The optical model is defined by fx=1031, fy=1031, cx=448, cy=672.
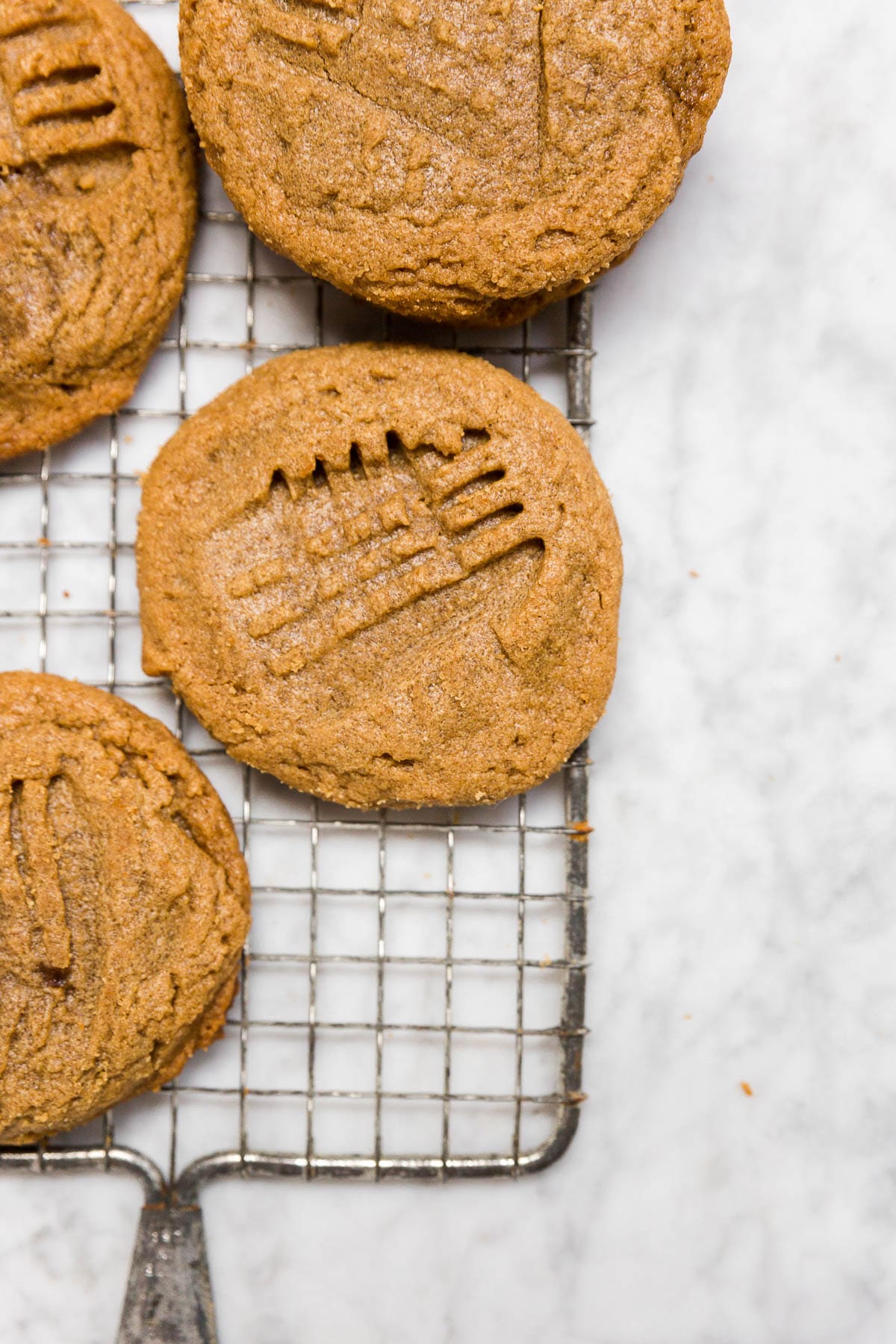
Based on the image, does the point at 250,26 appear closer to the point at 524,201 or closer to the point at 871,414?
the point at 524,201

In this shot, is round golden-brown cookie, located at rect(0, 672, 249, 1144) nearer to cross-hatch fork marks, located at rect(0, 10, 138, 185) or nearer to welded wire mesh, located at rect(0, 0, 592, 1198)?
welded wire mesh, located at rect(0, 0, 592, 1198)

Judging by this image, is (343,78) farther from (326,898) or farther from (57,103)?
(326,898)

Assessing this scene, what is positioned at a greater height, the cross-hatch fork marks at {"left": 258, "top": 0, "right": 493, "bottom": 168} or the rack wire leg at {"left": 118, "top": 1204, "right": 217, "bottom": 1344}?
the cross-hatch fork marks at {"left": 258, "top": 0, "right": 493, "bottom": 168}

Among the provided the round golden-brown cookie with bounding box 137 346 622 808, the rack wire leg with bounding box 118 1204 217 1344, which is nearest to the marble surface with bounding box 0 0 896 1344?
the rack wire leg with bounding box 118 1204 217 1344

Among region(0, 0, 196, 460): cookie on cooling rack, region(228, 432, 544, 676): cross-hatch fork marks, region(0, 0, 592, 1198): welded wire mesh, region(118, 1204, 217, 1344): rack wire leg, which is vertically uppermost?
region(0, 0, 196, 460): cookie on cooling rack

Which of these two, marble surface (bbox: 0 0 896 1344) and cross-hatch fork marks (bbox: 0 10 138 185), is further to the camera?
marble surface (bbox: 0 0 896 1344)
